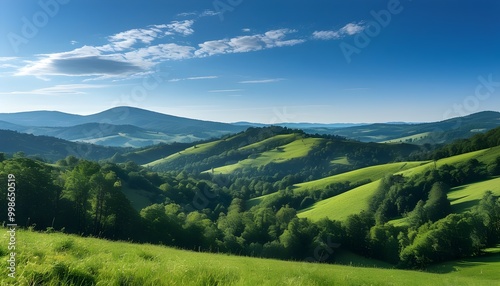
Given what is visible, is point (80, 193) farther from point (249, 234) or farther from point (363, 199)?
point (363, 199)

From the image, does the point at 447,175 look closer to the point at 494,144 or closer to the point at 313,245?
the point at 494,144

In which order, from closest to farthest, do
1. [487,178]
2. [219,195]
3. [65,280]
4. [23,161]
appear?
1. [65,280]
2. [23,161]
3. [487,178]
4. [219,195]

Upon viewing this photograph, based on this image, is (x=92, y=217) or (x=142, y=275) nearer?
(x=142, y=275)

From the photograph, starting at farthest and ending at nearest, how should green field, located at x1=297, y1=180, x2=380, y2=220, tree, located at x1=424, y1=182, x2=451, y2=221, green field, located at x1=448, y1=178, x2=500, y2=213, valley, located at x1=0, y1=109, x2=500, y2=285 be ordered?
green field, located at x1=297, y1=180, x2=380, y2=220, green field, located at x1=448, y1=178, x2=500, y2=213, tree, located at x1=424, y1=182, x2=451, y2=221, valley, located at x1=0, y1=109, x2=500, y2=285

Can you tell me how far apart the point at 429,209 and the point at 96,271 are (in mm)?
114996

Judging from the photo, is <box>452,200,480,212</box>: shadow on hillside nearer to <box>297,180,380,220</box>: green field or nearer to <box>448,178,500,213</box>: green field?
<box>448,178,500,213</box>: green field

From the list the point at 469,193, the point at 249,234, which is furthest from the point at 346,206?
the point at 249,234

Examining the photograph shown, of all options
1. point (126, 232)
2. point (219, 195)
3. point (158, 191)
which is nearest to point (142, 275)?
point (126, 232)

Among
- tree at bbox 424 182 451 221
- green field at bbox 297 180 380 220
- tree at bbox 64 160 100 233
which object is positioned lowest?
green field at bbox 297 180 380 220

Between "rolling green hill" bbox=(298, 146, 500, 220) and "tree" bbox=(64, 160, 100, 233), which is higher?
"tree" bbox=(64, 160, 100, 233)

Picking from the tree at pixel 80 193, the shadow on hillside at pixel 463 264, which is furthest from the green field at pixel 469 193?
the tree at pixel 80 193

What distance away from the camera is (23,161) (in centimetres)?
5569

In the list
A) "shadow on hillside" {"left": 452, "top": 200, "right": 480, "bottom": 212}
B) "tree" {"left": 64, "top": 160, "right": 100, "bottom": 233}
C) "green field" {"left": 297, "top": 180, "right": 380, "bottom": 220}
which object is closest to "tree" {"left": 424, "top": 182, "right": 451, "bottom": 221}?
"shadow on hillside" {"left": 452, "top": 200, "right": 480, "bottom": 212}

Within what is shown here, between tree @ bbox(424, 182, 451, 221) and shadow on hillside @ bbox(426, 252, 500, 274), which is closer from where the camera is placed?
shadow on hillside @ bbox(426, 252, 500, 274)
